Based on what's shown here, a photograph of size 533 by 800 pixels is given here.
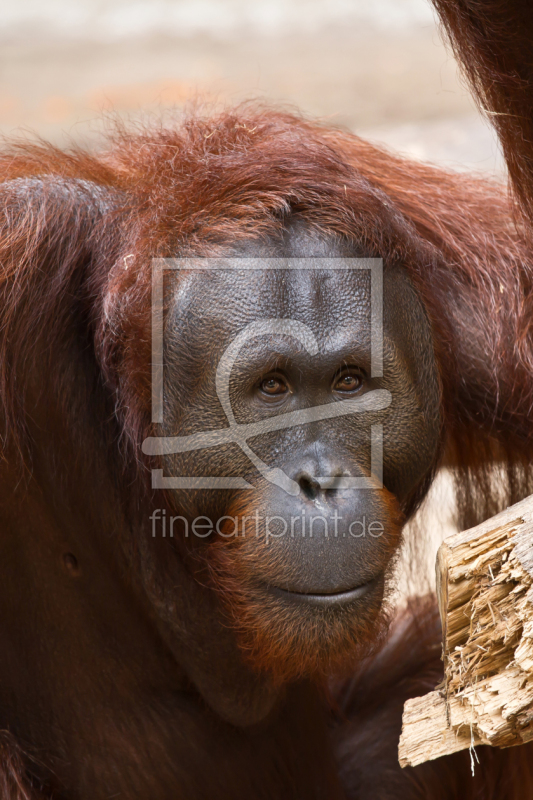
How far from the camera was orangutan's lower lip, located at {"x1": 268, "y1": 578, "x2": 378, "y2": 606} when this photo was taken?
2.13 meters

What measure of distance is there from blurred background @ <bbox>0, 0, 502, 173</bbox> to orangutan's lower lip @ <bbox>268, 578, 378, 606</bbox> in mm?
5697

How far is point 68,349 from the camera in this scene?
239cm

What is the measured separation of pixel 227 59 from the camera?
819cm

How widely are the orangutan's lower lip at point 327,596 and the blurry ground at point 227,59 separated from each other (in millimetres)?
5660

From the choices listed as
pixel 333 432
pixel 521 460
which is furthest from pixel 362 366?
pixel 521 460

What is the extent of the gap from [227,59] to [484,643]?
7293 millimetres

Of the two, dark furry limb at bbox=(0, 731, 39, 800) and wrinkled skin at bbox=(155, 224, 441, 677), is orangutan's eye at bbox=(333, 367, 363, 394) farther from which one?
dark furry limb at bbox=(0, 731, 39, 800)

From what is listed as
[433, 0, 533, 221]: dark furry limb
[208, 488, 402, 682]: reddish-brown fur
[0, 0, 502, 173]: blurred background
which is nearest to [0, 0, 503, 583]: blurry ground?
[0, 0, 502, 173]: blurred background

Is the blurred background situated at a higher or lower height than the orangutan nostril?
higher

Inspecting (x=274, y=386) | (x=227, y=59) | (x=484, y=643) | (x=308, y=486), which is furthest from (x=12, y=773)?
(x=227, y=59)

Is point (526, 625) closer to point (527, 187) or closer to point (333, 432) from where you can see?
point (333, 432)

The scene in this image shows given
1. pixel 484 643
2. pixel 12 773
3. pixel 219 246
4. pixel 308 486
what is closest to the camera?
pixel 484 643

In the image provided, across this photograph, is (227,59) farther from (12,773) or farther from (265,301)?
(12,773)

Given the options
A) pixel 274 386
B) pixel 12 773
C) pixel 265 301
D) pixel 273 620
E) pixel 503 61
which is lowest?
pixel 12 773
